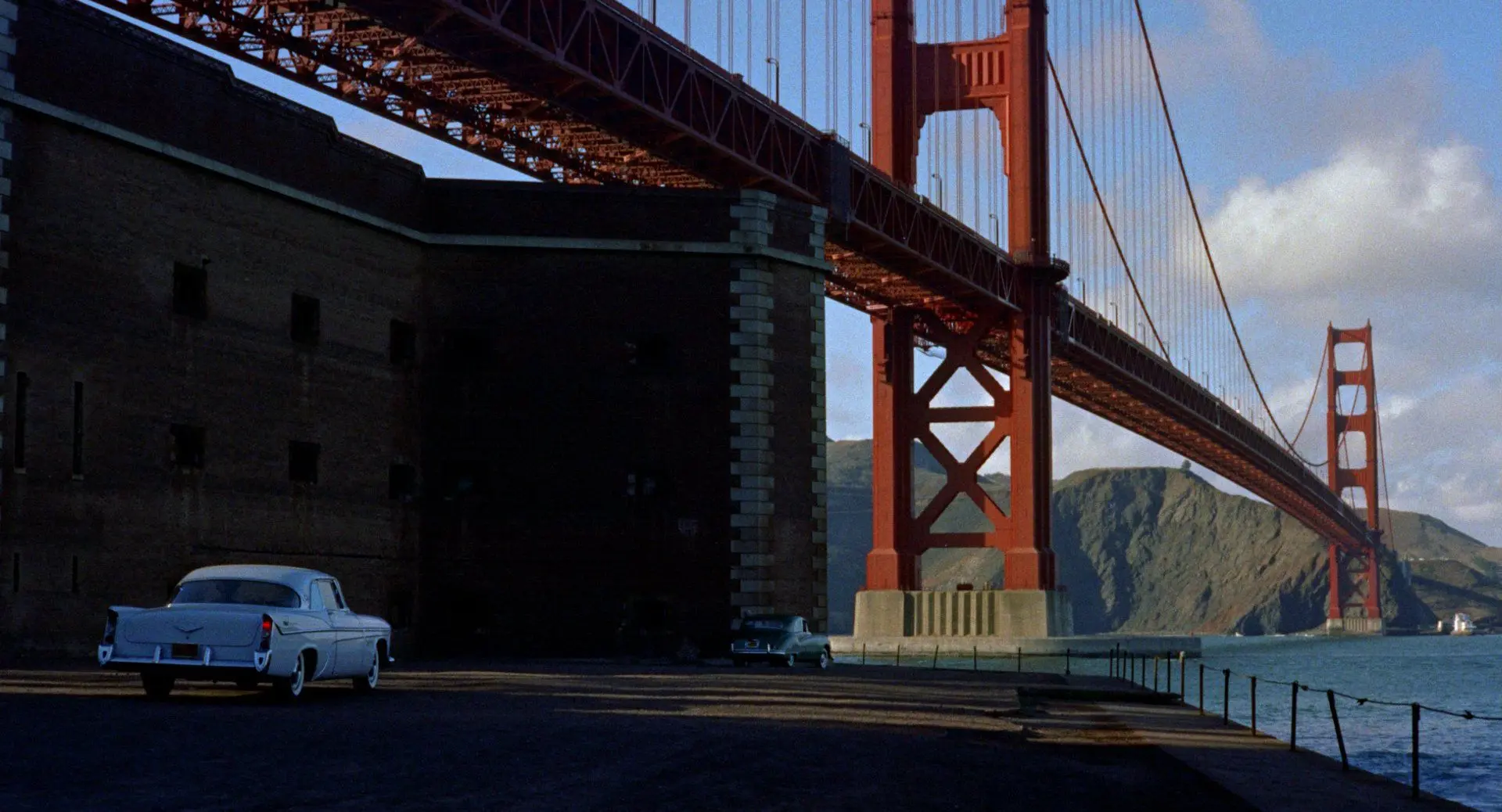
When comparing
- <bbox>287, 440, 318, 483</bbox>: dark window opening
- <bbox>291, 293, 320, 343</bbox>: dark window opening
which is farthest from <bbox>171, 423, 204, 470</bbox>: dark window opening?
<bbox>291, 293, 320, 343</bbox>: dark window opening

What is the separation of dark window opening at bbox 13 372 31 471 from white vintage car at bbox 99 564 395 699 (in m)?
9.94

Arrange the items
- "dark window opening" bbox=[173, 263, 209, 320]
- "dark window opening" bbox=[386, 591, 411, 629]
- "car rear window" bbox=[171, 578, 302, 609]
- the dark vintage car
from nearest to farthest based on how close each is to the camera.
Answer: "car rear window" bbox=[171, 578, 302, 609], "dark window opening" bbox=[173, 263, 209, 320], the dark vintage car, "dark window opening" bbox=[386, 591, 411, 629]

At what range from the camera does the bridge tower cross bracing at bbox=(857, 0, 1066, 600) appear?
7531 cm

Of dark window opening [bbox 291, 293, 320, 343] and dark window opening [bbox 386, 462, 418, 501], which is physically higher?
dark window opening [bbox 291, 293, 320, 343]

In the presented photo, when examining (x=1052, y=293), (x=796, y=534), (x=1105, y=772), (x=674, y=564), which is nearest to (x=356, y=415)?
(x=674, y=564)

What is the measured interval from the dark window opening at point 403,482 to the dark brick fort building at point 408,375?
56 mm

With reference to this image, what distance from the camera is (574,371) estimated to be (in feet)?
125

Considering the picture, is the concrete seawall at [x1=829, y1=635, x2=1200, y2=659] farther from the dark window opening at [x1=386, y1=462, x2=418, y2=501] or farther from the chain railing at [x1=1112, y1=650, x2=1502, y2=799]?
the dark window opening at [x1=386, y1=462, x2=418, y2=501]

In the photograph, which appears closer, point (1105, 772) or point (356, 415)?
point (1105, 772)

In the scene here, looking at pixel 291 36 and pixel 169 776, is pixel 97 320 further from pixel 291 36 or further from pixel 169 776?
pixel 169 776

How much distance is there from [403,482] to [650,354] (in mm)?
5642

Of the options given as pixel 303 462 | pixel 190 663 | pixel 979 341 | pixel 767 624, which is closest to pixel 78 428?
pixel 303 462

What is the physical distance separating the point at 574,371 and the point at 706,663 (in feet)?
21.4

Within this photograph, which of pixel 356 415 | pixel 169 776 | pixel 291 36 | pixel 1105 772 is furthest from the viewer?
pixel 291 36
